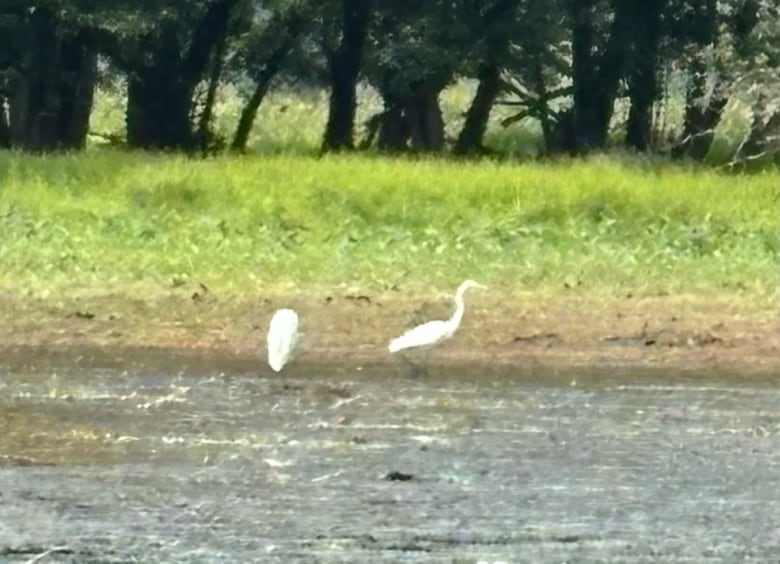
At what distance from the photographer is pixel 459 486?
24.8 ft

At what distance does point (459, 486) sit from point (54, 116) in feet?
70.1

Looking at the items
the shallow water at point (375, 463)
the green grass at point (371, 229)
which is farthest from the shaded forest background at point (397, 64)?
the shallow water at point (375, 463)

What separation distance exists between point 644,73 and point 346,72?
13.7ft

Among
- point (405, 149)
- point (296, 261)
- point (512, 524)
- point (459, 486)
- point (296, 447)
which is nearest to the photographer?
point (512, 524)

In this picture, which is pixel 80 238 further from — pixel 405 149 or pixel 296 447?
pixel 405 149

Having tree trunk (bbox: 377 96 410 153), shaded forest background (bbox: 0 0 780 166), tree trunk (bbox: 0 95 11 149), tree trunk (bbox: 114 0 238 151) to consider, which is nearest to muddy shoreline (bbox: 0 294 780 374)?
shaded forest background (bbox: 0 0 780 166)

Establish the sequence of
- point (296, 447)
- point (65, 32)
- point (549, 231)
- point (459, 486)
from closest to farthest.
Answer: point (459, 486) < point (296, 447) < point (549, 231) < point (65, 32)

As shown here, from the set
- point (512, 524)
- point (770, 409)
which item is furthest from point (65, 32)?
point (512, 524)

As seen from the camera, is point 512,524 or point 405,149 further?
point 405,149

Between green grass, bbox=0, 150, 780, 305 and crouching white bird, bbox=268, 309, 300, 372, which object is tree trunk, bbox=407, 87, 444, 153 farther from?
crouching white bird, bbox=268, 309, 300, 372

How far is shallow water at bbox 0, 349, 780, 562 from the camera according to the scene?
263 inches

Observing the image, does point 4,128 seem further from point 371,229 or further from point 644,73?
point 371,229

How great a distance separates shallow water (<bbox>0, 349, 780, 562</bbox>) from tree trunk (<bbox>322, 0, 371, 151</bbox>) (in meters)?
20.0

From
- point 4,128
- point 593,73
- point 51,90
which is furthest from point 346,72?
point 4,128
